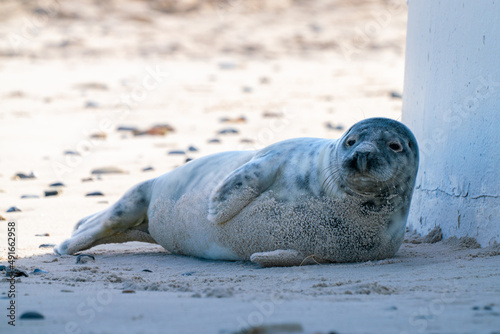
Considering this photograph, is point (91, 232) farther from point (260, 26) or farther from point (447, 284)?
point (260, 26)

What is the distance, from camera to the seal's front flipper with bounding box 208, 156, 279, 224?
11.9 ft

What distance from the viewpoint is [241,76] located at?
1405cm

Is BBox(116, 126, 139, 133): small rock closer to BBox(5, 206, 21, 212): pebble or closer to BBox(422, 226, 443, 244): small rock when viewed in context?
BBox(5, 206, 21, 212): pebble

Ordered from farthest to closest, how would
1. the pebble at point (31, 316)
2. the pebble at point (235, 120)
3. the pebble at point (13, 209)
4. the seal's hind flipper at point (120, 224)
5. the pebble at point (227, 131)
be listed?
the pebble at point (235, 120) → the pebble at point (227, 131) → the pebble at point (13, 209) → the seal's hind flipper at point (120, 224) → the pebble at point (31, 316)

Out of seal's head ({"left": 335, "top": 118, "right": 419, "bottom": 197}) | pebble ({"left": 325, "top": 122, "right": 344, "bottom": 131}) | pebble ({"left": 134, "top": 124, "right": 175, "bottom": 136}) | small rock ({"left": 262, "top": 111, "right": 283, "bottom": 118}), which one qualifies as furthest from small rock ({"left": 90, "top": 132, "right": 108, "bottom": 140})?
seal's head ({"left": 335, "top": 118, "right": 419, "bottom": 197})

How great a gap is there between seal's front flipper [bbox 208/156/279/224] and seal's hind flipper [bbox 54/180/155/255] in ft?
2.78

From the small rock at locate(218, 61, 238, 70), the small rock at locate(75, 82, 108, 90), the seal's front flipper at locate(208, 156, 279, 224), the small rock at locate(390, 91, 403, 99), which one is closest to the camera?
the seal's front flipper at locate(208, 156, 279, 224)

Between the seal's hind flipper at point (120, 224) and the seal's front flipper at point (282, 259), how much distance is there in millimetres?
1186

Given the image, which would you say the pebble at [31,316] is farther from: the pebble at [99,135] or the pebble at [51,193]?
the pebble at [99,135]

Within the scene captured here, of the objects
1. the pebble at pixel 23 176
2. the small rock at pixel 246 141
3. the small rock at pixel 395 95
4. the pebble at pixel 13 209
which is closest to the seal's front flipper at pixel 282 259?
the pebble at pixel 13 209

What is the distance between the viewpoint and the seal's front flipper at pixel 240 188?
3.62 m

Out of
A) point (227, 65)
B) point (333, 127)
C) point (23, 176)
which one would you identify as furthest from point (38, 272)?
point (227, 65)

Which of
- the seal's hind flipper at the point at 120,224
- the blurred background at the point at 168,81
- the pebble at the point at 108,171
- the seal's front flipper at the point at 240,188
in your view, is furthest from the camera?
the blurred background at the point at 168,81

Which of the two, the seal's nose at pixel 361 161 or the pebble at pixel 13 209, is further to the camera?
the pebble at pixel 13 209
